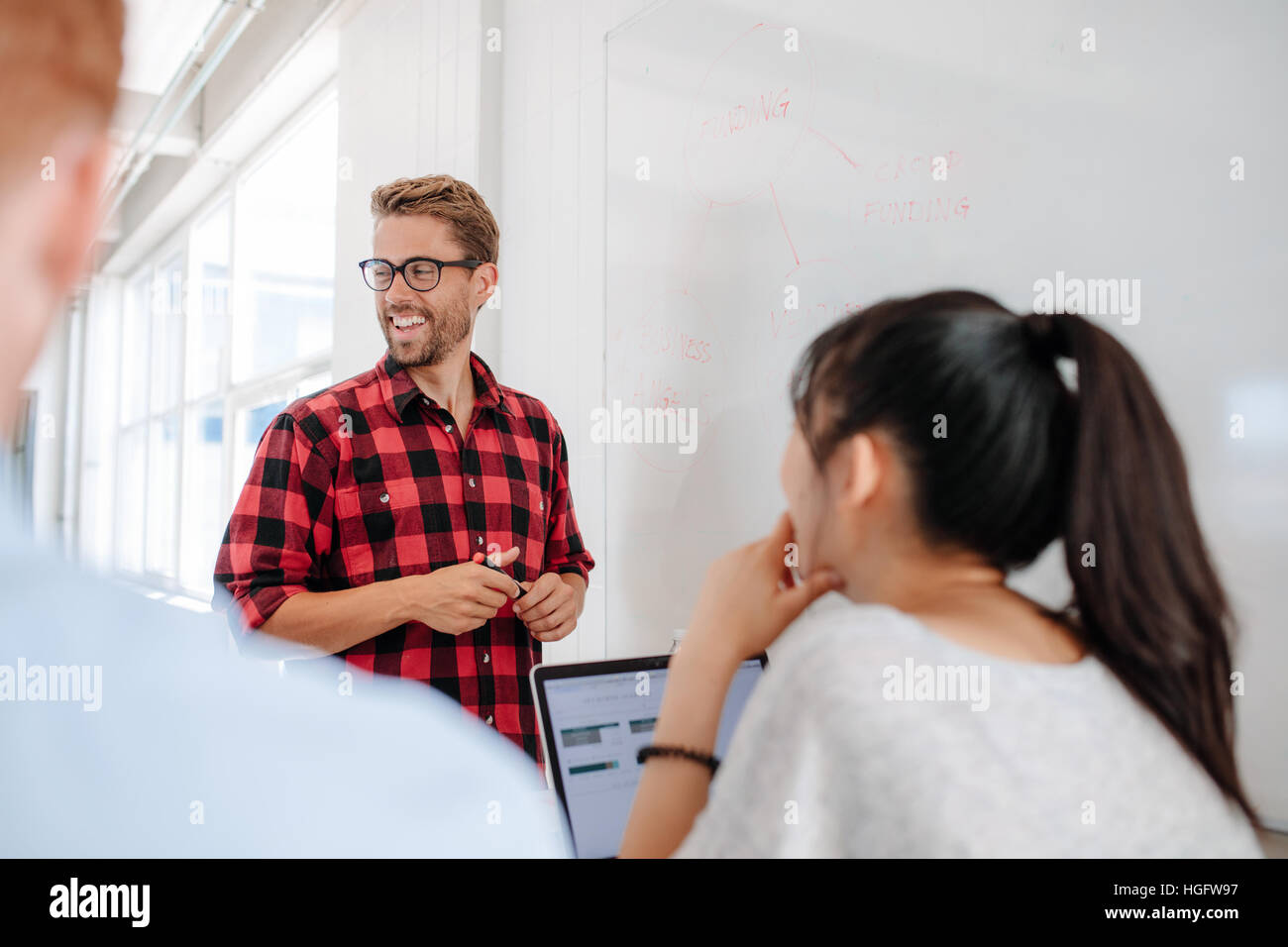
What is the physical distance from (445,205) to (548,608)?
2.88 feet

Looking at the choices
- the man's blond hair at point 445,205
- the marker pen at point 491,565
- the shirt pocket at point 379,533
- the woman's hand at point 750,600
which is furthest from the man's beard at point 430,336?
the woman's hand at point 750,600

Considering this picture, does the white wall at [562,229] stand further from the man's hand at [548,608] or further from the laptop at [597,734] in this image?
the laptop at [597,734]

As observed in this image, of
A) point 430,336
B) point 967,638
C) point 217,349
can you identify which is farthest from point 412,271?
point 217,349

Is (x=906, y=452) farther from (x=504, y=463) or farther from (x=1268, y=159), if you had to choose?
(x=504, y=463)

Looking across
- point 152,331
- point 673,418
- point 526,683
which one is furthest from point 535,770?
point 152,331

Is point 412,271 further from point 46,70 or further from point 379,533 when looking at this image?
point 46,70

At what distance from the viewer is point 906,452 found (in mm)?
711

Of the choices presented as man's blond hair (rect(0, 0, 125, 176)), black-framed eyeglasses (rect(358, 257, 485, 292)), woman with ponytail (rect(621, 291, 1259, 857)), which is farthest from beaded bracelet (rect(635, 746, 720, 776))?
black-framed eyeglasses (rect(358, 257, 485, 292))

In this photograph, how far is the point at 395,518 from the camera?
161cm

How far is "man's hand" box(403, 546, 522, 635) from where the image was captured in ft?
4.79

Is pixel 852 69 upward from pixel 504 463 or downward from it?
upward

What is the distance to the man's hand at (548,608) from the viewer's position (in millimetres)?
1562

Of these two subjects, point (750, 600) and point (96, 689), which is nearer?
point (96, 689)

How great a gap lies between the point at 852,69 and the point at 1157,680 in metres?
1.23
